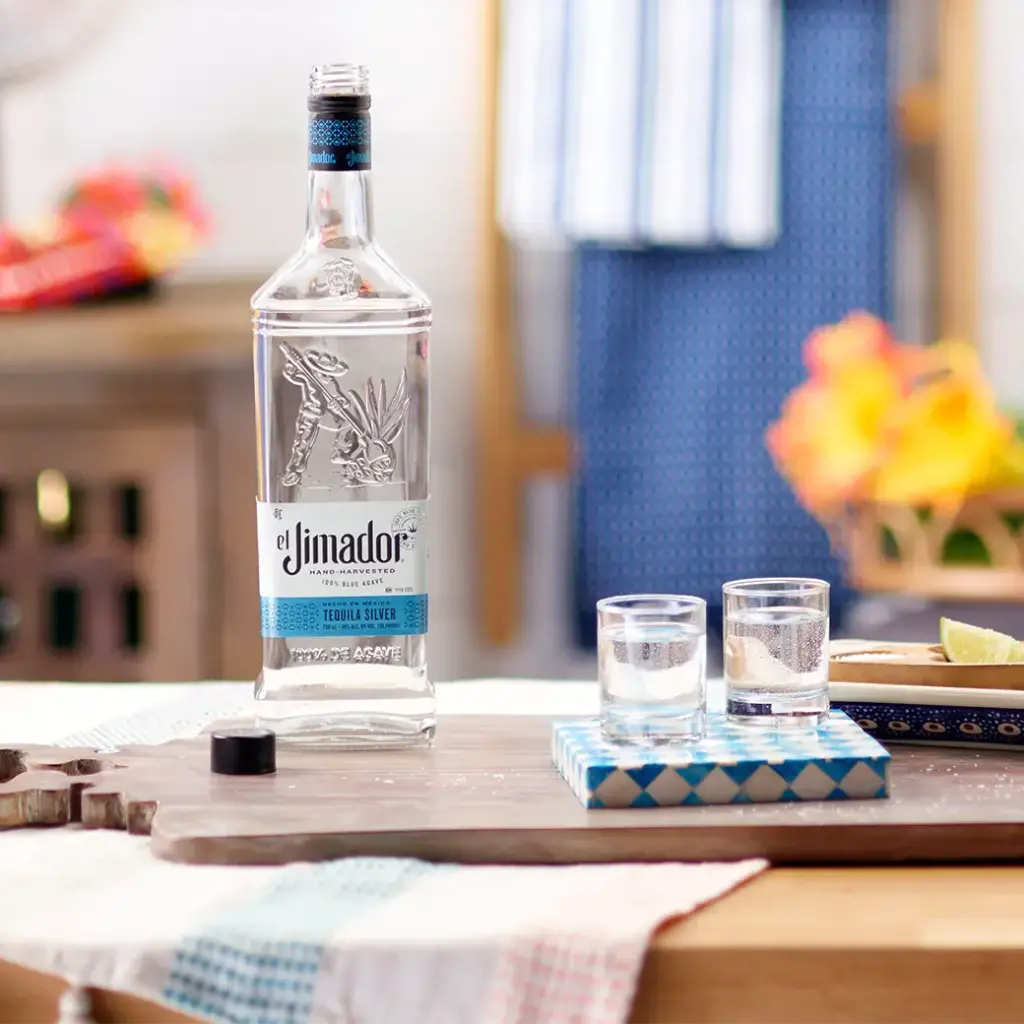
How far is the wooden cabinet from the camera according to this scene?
229cm

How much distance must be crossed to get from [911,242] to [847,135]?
244mm

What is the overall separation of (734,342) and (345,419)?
1802mm

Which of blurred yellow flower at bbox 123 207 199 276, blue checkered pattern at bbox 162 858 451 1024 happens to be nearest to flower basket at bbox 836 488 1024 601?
blurred yellow flower at bbox 123 207 199 276

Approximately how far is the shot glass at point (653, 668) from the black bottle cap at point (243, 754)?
0.56ft

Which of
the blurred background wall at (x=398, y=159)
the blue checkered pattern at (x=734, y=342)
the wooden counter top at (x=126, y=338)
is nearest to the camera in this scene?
the wooden counter top at (x=126, y=338)

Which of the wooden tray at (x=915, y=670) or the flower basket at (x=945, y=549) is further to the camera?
the flower basket at (x=945, y=549)

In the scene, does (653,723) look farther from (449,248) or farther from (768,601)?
(449,248)

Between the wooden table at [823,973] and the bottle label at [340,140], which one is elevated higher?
the bottle label at [340,140]

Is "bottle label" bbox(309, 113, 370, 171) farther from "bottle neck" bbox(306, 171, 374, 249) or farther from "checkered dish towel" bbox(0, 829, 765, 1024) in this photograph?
"checkered dish towel" bbox(0, 829, 765, 1024)

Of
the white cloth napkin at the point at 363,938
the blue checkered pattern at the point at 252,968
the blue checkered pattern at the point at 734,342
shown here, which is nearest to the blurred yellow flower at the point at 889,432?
the blue checkered pattern at the point at 734,342

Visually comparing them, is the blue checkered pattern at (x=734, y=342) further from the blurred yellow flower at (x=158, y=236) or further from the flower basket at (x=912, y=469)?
the blurred yellow flower at (x=158, y=236)

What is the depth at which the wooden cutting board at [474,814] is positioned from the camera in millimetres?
714

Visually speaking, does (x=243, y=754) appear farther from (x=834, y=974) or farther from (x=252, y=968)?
(x=834, y=974)

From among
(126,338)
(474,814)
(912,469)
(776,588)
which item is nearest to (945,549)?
(912,469)
